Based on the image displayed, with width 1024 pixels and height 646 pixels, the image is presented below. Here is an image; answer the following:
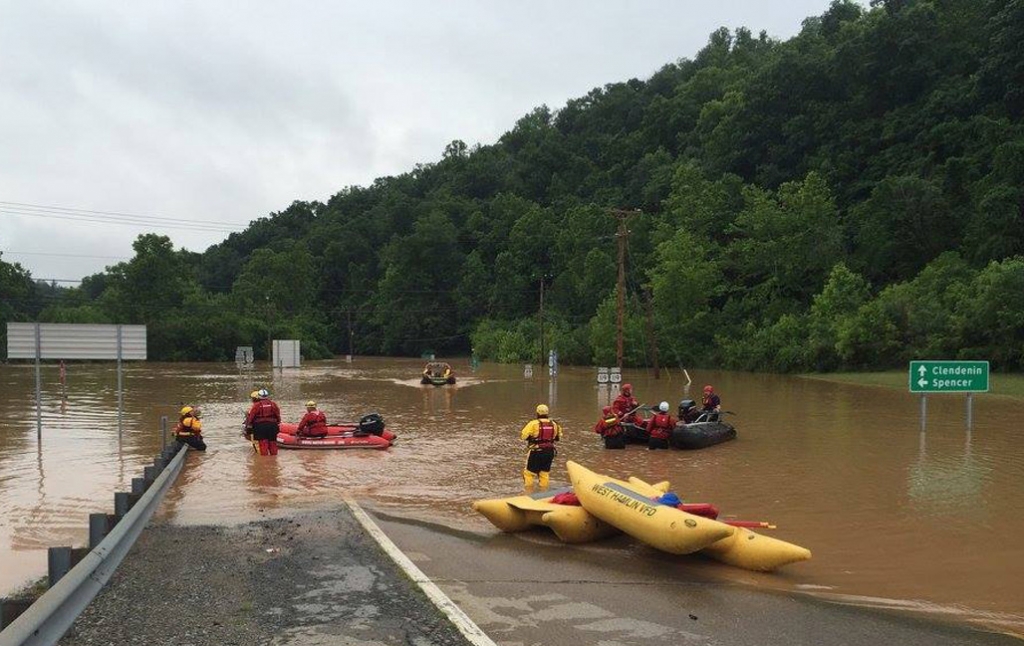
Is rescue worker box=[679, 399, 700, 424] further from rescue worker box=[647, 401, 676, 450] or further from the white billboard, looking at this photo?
the white billboard

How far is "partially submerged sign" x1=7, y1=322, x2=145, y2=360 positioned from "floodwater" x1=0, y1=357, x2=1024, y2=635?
200 cm

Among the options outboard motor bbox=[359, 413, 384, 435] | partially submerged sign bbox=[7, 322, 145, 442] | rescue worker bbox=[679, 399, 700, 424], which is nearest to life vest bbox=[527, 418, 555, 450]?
outboard motor bbox=[359, 413, 384, 435]

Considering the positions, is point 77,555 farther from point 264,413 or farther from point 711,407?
point 711,407

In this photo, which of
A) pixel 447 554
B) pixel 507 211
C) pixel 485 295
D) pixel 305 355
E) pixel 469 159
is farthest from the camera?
pixel 469 159

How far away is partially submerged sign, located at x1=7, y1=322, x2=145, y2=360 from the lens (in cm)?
1661

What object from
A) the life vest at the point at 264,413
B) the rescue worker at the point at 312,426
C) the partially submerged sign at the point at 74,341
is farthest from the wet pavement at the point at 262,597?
the partially submerged sign at the point at 74,341

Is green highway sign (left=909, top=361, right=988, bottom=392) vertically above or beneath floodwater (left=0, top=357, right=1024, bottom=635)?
above

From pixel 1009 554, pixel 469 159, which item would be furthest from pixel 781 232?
pixel 469 159

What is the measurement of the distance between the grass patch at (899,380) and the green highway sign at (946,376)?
12.4 metres

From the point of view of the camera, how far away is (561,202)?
373 ft

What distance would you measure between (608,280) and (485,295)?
27.3 m

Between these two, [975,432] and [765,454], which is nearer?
[765,454]

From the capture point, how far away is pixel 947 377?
18031 mm

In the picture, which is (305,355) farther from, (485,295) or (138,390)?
(138,390)
